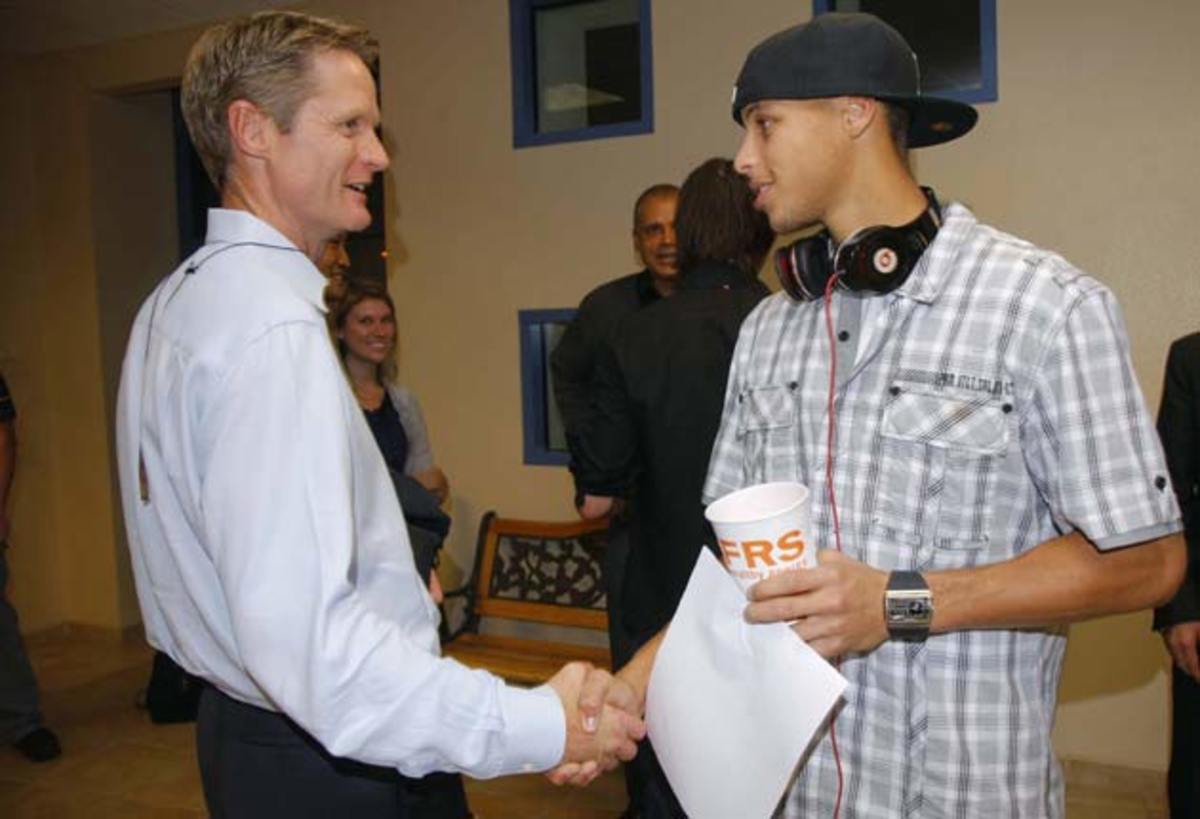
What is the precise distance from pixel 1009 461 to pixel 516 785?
2.91 m

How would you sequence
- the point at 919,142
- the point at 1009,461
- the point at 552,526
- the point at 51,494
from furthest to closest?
the point at 51,494, the point at 552,526, the point at 919,142, the point at 1009,461

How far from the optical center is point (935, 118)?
1.48 meters

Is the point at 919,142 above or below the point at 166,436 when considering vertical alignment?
above

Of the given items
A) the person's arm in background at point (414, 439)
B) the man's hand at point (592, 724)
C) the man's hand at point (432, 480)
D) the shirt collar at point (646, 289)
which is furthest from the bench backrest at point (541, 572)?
the man's hand at point (592, 724)

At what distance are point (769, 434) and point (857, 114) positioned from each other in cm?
51

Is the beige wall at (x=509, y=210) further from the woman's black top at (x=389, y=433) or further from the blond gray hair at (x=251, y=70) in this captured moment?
the blond gray hair at (x=251, y=70)

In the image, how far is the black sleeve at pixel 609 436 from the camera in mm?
2484

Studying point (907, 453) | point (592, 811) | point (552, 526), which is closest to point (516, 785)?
point (592, 811)

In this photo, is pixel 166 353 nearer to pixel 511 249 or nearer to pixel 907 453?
pixel 907 453

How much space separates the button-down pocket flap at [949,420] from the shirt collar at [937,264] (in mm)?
146

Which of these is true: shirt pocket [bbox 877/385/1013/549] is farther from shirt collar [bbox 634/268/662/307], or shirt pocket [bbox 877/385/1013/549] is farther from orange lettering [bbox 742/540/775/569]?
shirt collar [bbox 634/268/662/307]

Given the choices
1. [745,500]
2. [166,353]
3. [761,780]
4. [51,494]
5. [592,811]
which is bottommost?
[592,811]

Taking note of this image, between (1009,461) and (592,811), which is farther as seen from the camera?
(592,811)

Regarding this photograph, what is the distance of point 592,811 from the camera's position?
3455 mm
